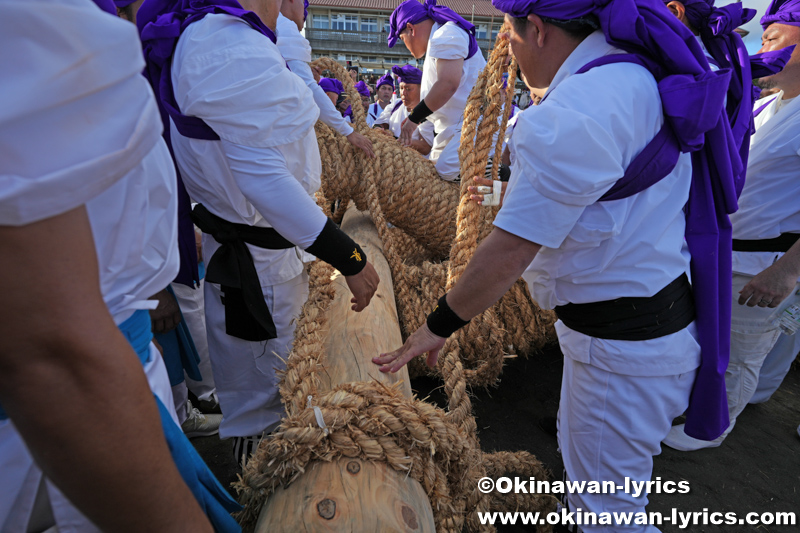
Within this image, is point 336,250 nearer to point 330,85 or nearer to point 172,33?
point 172,33

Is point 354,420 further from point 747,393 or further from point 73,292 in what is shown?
point 747,393

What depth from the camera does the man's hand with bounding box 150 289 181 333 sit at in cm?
158

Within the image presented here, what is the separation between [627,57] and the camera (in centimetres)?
97

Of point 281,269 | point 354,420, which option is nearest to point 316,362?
point 354,420

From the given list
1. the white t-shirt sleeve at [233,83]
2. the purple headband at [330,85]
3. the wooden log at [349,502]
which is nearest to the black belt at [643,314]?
the wooden log at [349,502]

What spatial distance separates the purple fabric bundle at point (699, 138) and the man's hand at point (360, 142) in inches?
54.7

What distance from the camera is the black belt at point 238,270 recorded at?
147 cm

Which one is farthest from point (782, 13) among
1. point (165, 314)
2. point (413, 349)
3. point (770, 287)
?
point (165, 314)

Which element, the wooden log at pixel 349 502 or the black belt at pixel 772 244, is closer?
the wooden log at pixel 349 502

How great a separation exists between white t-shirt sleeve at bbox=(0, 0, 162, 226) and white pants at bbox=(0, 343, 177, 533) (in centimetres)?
34

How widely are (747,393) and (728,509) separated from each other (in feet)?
2.24

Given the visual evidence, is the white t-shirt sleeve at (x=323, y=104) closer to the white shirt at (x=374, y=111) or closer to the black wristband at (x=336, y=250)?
the black wristband at (x=336, y=250)

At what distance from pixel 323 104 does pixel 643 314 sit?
2.09 metres

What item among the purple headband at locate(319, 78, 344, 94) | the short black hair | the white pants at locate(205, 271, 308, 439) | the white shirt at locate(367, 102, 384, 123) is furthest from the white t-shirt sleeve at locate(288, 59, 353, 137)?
the white shirt at locate(367, 102, 384, 123)
